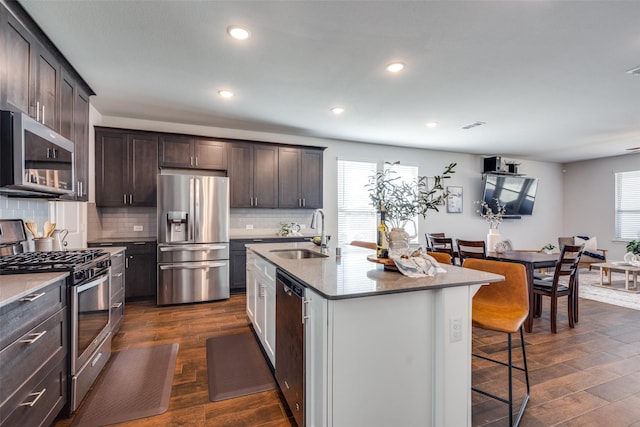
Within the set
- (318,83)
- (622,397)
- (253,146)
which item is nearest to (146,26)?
(318,83)

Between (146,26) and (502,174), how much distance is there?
7590mm

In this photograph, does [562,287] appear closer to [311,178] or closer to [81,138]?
[311,178]

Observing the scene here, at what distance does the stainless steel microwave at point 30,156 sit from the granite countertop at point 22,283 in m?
0.58

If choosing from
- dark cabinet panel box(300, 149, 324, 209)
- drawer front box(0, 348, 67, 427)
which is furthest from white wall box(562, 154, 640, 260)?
drawer front box(0, 348, 67, 427)

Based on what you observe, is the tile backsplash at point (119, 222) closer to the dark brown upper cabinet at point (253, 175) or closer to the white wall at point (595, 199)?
the dark brown upper cabinet at point (253, 175)

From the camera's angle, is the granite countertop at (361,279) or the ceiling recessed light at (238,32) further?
the ceiling recessed light at (238,32)

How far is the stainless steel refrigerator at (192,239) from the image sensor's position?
13.4 ft

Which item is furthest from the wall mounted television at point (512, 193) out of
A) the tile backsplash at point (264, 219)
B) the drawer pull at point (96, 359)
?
the drawer pull at point (96, 359)

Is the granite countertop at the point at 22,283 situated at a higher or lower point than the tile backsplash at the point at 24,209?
lower

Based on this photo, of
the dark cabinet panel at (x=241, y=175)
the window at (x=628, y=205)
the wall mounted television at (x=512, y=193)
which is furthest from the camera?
the wall mounted television at (x=512, y=193)

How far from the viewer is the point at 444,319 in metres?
1.60

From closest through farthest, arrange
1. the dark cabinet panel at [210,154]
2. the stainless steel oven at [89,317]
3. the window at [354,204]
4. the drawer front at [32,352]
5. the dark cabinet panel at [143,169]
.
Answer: the drawer front at [32,352] → the stainless steel oven at [89,317] → the dark cabinet panel at [143,169] → the dark cabinet panel at [210,154] → the window at [354,204]

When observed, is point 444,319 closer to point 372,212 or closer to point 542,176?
point 372,212

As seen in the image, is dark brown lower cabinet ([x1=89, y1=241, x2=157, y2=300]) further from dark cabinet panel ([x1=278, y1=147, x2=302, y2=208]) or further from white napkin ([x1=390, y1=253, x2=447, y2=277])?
white napkin ([x1=390, y1=253, x2=447, y2=277])
